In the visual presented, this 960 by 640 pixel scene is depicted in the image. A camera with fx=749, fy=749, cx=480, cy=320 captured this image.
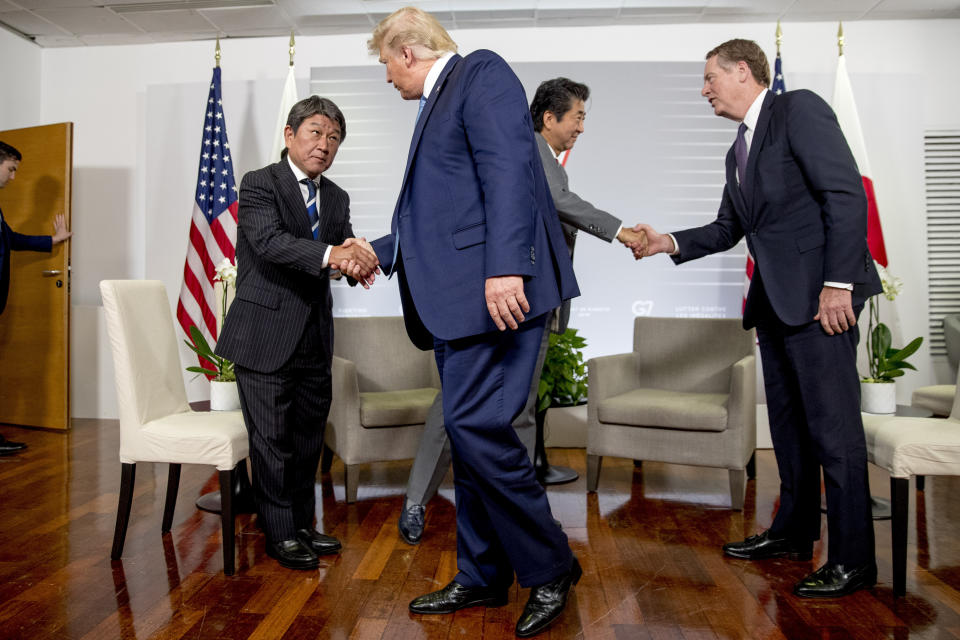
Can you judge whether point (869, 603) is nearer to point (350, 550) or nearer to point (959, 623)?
point (959, 623)

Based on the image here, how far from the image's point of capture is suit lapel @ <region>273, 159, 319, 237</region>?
99.4 inches

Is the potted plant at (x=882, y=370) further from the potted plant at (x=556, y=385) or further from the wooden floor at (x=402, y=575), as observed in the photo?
the potted plant at (x=556, y=385)

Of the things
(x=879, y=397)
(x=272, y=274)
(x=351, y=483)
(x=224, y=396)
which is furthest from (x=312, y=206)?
(x=879, y=397)

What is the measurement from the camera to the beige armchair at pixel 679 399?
331 cm

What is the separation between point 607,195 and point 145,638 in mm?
4289

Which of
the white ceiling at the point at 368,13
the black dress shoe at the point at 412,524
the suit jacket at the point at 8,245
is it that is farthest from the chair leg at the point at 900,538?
the suit jacket at the point at 8,245

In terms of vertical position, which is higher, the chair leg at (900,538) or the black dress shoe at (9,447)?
the chair leg at (900,538)

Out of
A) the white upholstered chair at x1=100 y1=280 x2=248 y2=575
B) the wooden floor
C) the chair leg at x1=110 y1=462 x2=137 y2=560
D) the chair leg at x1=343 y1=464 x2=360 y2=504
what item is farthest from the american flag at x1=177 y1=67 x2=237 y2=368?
the chair leg at x1=110 y1=462 x2=137 y2=560

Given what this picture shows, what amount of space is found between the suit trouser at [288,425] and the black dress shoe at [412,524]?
0.36 metres

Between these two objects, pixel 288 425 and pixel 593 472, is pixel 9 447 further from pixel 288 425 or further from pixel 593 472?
pixel 593 472

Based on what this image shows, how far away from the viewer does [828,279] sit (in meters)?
2.21

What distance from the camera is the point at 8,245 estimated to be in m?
4.82

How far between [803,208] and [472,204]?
1112mm

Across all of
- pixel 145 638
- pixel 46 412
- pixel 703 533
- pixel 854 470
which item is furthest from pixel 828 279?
pixel 46 412
